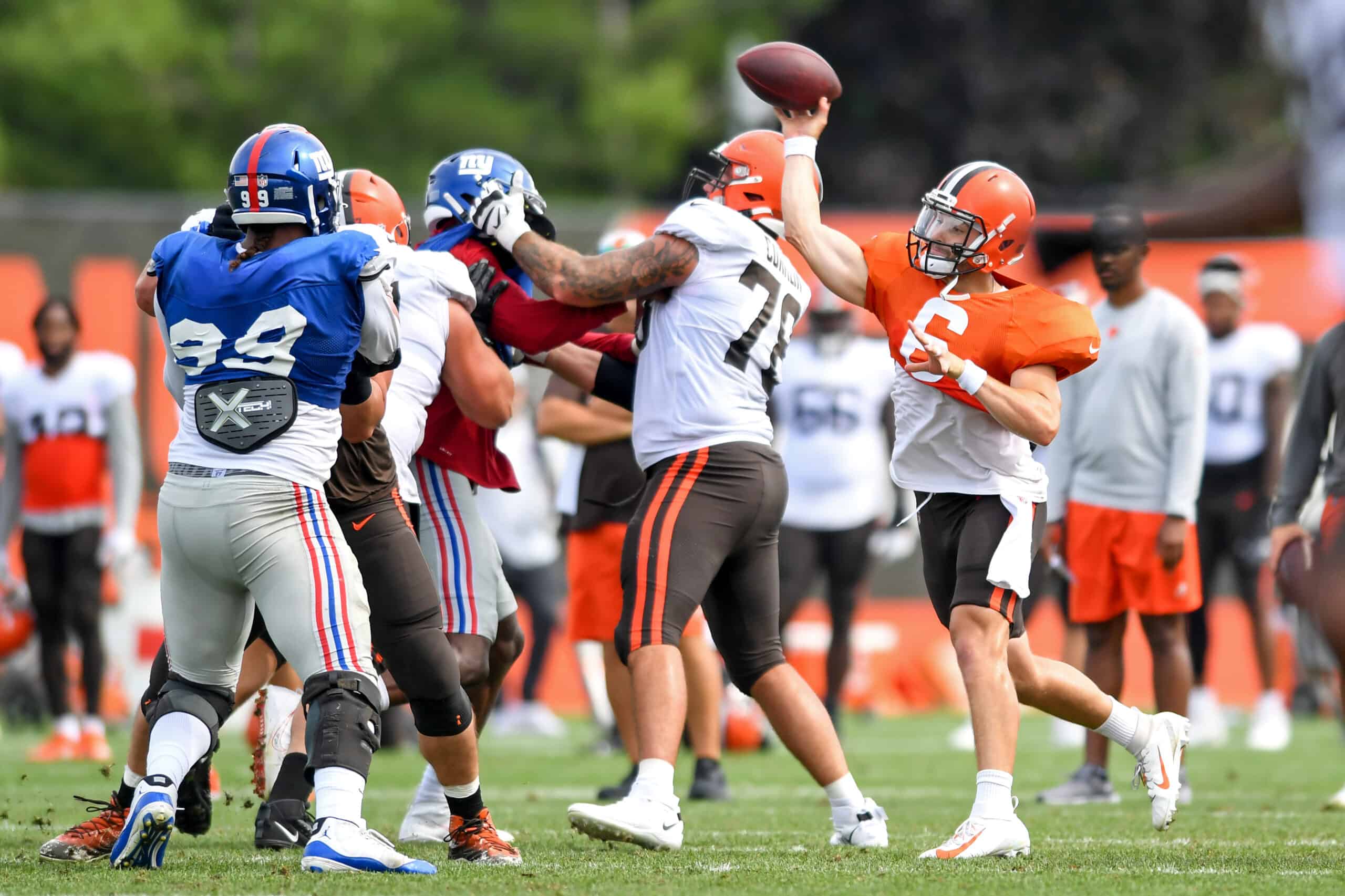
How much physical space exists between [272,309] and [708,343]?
1.37 metres

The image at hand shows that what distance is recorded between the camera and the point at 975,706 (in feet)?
17.1

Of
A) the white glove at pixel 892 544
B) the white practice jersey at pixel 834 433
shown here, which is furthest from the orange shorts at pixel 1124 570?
the white practice jersey at pixel 834 433

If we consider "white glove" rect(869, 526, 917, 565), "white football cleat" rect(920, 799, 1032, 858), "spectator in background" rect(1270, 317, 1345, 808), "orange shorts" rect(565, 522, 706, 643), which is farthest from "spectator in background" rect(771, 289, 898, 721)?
"white football cleat" rect(920, 799, 1032, 858)

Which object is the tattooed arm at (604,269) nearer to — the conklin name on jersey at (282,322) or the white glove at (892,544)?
the conklin name on jersey at (282,322)

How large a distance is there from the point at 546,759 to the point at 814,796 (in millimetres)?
2436

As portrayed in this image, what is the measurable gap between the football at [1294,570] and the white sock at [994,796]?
1176mm

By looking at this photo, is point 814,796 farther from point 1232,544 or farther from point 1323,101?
point 1323,101

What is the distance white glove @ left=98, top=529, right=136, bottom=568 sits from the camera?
32.0 ft

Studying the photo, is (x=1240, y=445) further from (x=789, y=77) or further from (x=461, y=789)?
(x=461, y=789)

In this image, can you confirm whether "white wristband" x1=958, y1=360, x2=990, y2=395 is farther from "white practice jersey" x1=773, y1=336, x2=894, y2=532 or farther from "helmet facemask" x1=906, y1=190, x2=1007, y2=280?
"white practice jersey" x1=773, y1=336, x2=894, y2=532

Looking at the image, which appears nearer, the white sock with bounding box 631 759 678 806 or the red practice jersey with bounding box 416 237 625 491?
the white sock with bounding box 631 759 678 806

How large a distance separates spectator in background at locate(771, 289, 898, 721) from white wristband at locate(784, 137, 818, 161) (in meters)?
4.20

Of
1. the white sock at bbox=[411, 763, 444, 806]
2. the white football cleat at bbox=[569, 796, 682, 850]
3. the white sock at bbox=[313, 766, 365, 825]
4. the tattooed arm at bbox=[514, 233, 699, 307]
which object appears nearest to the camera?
the white sock at bbox=[313, 766, 365, 825]

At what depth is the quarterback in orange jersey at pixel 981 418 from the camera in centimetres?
516
